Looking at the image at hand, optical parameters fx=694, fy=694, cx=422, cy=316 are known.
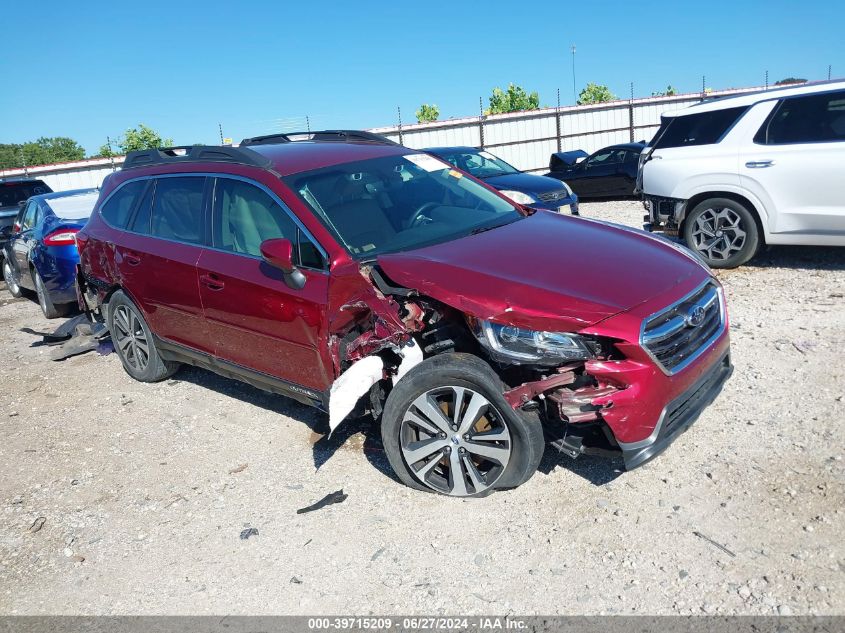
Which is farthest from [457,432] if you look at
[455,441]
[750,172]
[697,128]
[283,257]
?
[697,128]

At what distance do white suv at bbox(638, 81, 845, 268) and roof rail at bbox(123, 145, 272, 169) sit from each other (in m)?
5.23

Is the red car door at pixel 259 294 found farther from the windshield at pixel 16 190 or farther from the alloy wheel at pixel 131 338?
the windshield at pixel 16 190

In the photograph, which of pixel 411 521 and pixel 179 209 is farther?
pixel 179 209

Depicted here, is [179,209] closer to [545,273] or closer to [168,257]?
[168,257]

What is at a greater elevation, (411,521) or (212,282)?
(212,282)

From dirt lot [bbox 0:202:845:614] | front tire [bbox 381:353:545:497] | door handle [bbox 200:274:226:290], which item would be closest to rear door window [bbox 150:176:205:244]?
door handle [bbox 200:274:226:290]

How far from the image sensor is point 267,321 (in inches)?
167

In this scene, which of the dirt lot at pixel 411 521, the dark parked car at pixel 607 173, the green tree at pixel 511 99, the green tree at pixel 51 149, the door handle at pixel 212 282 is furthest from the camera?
the green tree at pixel 51 149

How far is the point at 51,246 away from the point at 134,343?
359cm

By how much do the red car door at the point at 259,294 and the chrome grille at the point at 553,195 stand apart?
6.37m

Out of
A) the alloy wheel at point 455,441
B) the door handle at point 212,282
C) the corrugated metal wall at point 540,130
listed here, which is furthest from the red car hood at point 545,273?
the corrugated metal wall at point 540,130

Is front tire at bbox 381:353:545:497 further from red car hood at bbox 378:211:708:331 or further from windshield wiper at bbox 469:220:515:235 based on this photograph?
windshield wiper at bbox 469:220:515:235

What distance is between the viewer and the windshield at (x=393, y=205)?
13.4 feet

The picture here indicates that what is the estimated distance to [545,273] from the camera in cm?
349
